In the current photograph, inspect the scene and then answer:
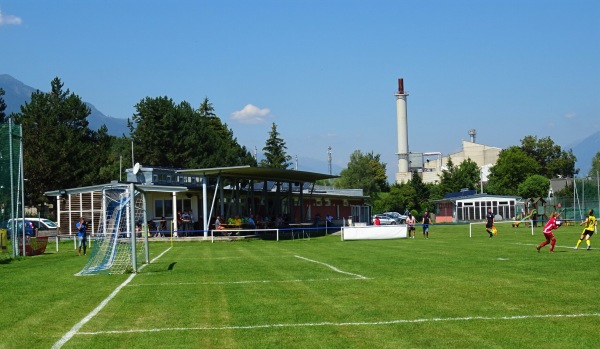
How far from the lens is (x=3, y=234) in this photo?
32.9 metres

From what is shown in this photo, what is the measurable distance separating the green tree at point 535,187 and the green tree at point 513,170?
7.47 meters

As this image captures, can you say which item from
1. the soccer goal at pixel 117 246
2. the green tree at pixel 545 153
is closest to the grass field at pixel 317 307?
the soccer goal at pixel 117 246

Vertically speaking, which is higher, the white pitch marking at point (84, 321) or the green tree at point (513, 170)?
the green tree at point (513, 170)

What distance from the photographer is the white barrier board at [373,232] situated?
153 ft

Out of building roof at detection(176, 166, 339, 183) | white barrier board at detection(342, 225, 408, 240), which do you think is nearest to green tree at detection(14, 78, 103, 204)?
building roof at detection(176, 166, 339, 183)

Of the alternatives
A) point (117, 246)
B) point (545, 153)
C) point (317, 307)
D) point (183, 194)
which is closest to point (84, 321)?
point (317, 307)

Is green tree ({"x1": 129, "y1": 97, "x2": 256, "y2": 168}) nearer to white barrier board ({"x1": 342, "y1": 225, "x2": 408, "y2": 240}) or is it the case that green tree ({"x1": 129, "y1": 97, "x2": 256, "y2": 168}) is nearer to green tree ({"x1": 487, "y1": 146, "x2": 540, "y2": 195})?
green tree ({"x1": 487, "y1": 146, "x2": 540, "y2": 195})

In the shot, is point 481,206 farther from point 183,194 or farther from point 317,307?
point 317,307

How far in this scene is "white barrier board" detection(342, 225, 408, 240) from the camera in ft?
153

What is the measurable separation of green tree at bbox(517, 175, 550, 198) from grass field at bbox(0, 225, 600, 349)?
7633 cm

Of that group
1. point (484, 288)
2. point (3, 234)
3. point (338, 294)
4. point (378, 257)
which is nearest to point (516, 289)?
point (484, 288)

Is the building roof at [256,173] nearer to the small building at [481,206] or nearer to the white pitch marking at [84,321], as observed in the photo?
the white pitch marking at [84,321]

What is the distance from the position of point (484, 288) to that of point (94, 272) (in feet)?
39.6

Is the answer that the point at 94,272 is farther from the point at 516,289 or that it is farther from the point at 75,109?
the point at 75,109
